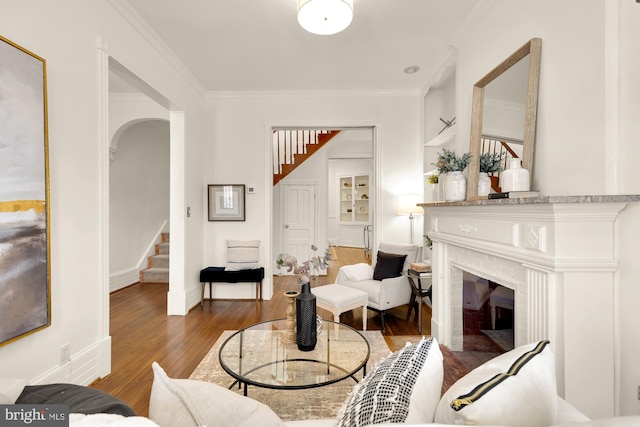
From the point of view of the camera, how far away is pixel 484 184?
7.60 ft

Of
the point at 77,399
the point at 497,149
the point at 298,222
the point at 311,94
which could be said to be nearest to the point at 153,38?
the point at 311,94

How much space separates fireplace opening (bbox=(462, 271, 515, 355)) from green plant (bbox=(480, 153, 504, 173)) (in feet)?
2.70

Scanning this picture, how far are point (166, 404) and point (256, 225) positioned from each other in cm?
384

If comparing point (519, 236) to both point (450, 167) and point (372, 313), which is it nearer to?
point (450, 167)

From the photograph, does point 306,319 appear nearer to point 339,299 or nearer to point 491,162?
point 339,299

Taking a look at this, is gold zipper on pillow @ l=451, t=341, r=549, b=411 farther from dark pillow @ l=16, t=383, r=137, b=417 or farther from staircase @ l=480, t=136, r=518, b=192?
staircase @ l=480, t=136, r=518, b=192

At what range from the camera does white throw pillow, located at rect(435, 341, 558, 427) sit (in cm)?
65

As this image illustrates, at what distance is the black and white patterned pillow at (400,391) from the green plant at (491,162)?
1806 millimetres

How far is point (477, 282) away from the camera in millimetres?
2434

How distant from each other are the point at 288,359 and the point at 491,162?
198 cm

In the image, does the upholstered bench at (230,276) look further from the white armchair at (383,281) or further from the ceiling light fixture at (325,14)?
the ceiling light fixture at (325,14)

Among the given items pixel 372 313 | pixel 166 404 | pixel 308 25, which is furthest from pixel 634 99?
pixel 372 313

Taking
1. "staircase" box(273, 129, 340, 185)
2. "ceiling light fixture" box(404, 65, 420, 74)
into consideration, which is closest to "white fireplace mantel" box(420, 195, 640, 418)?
"ceiling light fixture" box(404, 65, 420, 74)

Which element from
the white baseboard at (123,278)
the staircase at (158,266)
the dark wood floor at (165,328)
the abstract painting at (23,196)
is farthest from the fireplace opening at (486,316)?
the white baseboard at (123,278)
